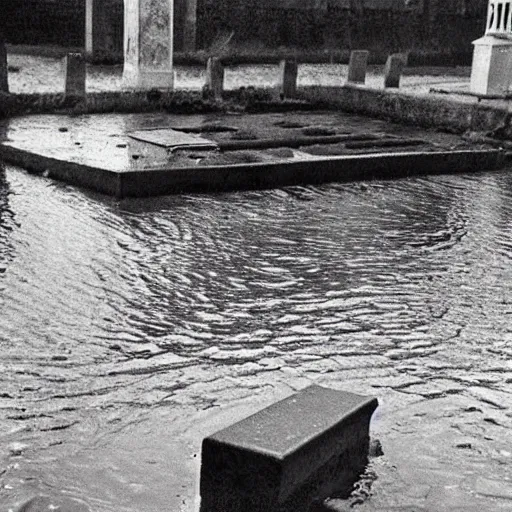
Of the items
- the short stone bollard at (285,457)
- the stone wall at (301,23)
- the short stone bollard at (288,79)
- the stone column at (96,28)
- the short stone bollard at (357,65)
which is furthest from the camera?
the stone wall at (301,23)

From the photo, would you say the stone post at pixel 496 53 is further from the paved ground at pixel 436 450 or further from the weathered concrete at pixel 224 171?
the paved ground at pixel 436 450

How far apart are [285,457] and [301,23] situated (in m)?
21.9

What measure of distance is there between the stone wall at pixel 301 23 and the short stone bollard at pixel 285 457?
18194 millimetres

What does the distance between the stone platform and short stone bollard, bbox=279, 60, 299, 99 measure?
205cm

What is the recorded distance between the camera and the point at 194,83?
15531 millimetres

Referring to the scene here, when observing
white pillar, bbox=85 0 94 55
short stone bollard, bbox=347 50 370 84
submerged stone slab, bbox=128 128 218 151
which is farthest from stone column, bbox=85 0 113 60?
submerged stone slab, bbox=128 128 218 151

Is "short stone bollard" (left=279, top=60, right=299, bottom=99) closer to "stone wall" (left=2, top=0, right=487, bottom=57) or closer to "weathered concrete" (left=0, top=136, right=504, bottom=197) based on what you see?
"weathered concrete" (left=0, top=136, right=504, bottom=197)

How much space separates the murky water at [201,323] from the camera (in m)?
3.12

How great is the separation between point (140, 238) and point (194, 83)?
10069mm

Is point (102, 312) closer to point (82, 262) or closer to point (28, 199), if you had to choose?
point (82, 262)

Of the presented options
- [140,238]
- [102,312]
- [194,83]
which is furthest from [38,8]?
[102,312]

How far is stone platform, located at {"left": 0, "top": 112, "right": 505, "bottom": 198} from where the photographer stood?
7.47m

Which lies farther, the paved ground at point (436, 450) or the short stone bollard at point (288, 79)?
the short stone bollard at point (288, 79)

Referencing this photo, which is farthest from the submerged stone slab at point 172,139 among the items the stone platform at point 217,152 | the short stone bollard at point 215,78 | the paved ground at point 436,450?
the paved ground at point 436,450
